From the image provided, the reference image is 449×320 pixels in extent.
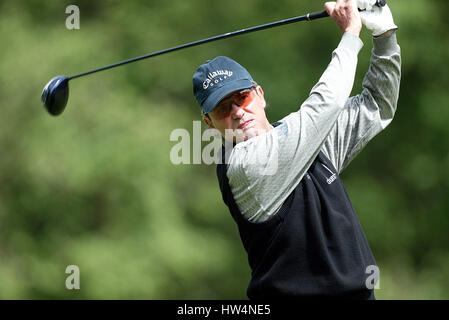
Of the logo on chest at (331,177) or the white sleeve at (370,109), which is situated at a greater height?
the white sleeve at (370,109)

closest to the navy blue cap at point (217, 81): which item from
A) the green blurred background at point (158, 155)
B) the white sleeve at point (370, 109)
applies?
the white sleeve at point (370, 109)

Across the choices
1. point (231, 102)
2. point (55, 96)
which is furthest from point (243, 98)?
point (55, 96)

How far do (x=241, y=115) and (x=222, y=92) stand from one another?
10cm

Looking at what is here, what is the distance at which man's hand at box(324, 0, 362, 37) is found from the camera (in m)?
2.11

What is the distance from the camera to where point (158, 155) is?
694 centimetres

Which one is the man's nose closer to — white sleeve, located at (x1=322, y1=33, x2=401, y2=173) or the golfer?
the golfer

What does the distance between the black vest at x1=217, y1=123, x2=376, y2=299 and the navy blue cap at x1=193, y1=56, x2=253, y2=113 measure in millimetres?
412

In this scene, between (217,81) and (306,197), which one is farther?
(217,81)

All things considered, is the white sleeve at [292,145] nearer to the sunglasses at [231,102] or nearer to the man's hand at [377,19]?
the man's hand at [377,19]

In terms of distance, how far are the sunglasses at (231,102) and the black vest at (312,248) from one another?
37 centimetres

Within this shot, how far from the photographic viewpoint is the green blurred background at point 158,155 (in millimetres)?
6906

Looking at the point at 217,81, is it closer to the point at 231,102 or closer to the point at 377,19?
the point at 231,102

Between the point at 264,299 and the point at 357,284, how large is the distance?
30cm
